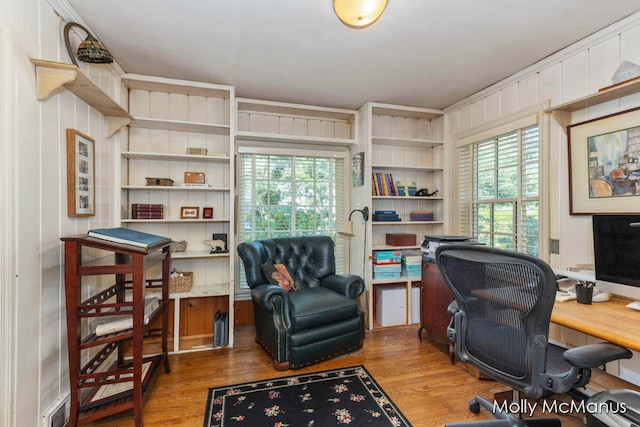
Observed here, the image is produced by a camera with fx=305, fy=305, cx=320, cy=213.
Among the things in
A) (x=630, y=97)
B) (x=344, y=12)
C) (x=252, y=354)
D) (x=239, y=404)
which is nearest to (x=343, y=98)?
(x=344, y=12)

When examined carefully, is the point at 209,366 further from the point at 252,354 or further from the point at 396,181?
the point at 396,181

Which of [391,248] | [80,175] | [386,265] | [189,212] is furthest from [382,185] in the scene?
[80,175]

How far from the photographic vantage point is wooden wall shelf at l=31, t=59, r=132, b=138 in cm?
160

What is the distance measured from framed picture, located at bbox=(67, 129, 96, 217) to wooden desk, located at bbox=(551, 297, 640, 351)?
2.83 meters

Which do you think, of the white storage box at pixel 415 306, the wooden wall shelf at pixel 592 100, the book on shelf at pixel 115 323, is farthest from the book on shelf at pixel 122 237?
the wooden wall shelf at pixel 592 100

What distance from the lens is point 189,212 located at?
307 cm

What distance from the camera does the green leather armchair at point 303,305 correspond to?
2438 millimetres

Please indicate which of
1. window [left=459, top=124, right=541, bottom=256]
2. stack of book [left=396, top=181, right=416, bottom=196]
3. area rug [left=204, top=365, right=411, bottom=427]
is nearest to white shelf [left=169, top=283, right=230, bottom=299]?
area rug [left=204, top=365, right=411, bottom=427]

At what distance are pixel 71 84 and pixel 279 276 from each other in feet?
6.64

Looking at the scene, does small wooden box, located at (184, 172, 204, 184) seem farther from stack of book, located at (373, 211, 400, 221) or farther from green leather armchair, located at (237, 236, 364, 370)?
stack of book, located at (373, 211, 400, 221)

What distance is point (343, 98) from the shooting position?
3.31m

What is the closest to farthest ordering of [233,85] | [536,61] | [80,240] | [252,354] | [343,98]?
[80,240], [536,61], [252,354], [233,85], [343,98]

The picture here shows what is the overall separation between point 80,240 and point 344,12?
1906mm

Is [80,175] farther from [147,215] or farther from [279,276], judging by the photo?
[279,276]
